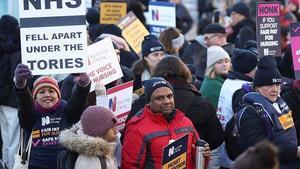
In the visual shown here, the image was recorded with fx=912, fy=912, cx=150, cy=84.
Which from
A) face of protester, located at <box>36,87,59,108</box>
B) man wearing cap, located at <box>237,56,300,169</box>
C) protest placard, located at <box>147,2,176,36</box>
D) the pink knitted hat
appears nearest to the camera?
the pink knitted hat

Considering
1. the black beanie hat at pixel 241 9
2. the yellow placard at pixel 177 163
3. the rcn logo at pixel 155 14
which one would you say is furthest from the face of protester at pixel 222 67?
the black beanie hat at pixel 241 9

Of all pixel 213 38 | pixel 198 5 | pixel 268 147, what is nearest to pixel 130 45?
pixel 213 38

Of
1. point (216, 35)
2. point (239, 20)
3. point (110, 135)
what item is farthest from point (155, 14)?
point (110, 135)

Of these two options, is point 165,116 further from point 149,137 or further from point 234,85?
point 234,85

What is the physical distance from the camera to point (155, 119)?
7848 mm

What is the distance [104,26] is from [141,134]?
559cm

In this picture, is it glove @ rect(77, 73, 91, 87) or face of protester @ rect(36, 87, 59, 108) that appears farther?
face of protester @ rect(36, 87, 59, 108)

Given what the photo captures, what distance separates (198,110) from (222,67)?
192cm

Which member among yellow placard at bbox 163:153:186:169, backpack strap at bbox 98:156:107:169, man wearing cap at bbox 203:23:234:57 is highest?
man wearing cap at bbox 203:23:234:57

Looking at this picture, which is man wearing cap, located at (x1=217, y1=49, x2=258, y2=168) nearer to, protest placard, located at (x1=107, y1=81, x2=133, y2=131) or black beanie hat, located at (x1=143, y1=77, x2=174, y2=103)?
protest placard, located at (x1=107, y1=81, x2=133, y2=131)

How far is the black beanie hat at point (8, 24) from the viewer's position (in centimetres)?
1177

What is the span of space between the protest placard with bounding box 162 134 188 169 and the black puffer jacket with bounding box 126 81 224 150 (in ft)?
1.95

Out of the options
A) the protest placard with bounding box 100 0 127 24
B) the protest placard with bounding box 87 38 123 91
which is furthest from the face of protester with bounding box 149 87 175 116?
the protest placard with bounding box 100 0 127 24

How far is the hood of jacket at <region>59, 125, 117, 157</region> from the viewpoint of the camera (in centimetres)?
734
